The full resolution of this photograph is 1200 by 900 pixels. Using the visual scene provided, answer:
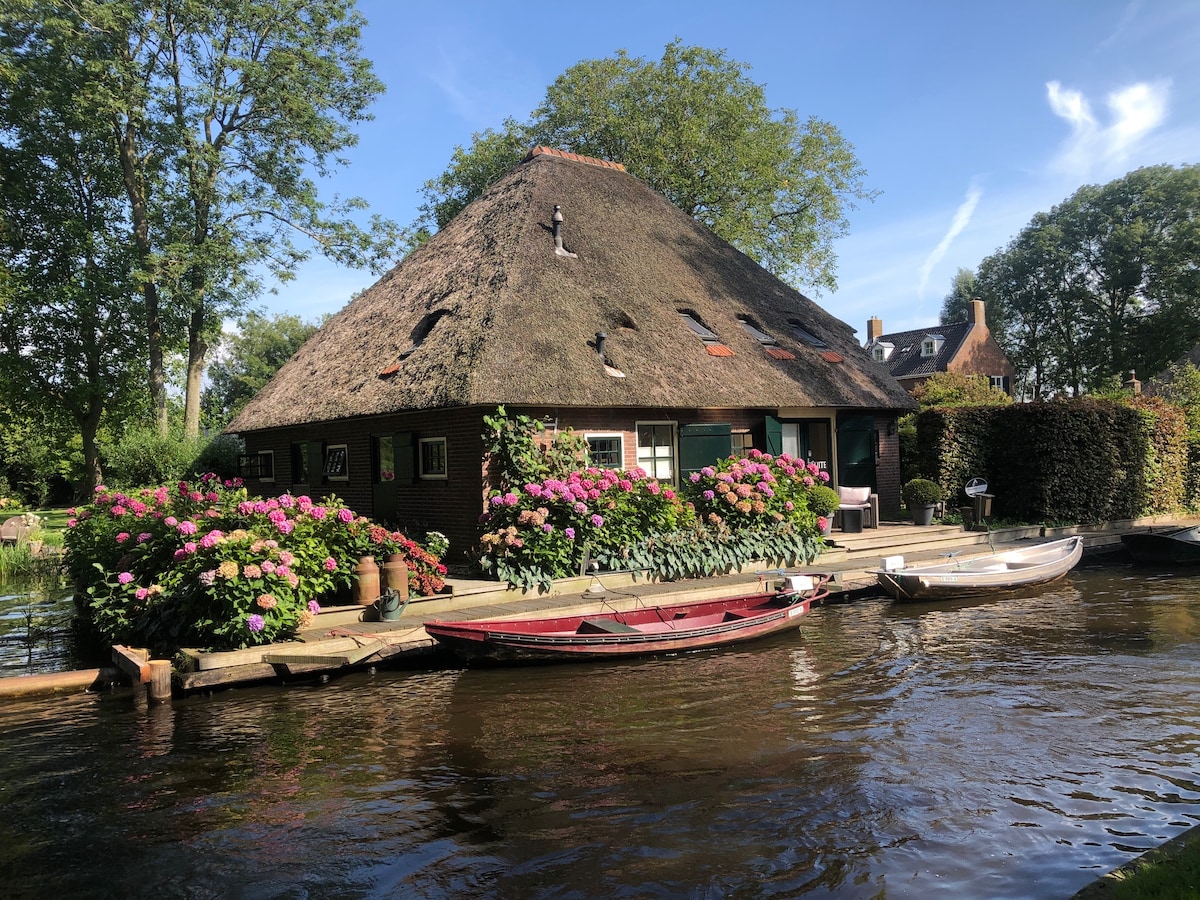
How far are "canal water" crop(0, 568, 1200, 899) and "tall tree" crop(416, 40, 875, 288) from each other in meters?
22.3

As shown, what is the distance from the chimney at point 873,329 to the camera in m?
50.9

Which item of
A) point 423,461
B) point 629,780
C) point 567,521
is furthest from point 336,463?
point 629,780

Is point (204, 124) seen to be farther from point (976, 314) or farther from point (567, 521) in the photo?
point (976, 314)

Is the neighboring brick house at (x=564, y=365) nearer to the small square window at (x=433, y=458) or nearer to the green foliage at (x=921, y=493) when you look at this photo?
the small square window at (x=433, y=458)

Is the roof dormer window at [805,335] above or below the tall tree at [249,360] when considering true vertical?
below

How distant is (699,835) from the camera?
5.24 meters

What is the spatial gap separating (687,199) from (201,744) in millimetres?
25988

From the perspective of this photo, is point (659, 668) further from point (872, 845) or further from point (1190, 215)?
point (1190, 215)

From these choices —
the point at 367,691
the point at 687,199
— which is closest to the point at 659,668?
the point at 367,691

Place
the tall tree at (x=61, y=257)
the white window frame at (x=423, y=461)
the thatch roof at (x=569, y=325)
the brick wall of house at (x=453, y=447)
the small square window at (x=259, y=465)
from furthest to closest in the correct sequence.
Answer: the tall tree at (x=61, y=257) → the small square window at (x=259, y=465) → the white window frame at (x=423, y=461) → the thatch roof at (x=569, y=325) → the brick wall of house at (x=453, y=447)

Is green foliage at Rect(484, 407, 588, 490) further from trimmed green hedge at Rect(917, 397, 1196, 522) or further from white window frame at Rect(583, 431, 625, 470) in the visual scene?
trimmed green hedge at Rect(917, 397, 1196, 522)

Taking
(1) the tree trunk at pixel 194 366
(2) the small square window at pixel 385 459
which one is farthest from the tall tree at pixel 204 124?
(2) the small square window at pixel 385 459

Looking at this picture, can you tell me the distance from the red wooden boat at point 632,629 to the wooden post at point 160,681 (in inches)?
109

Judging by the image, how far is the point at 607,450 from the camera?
14.6 meters
